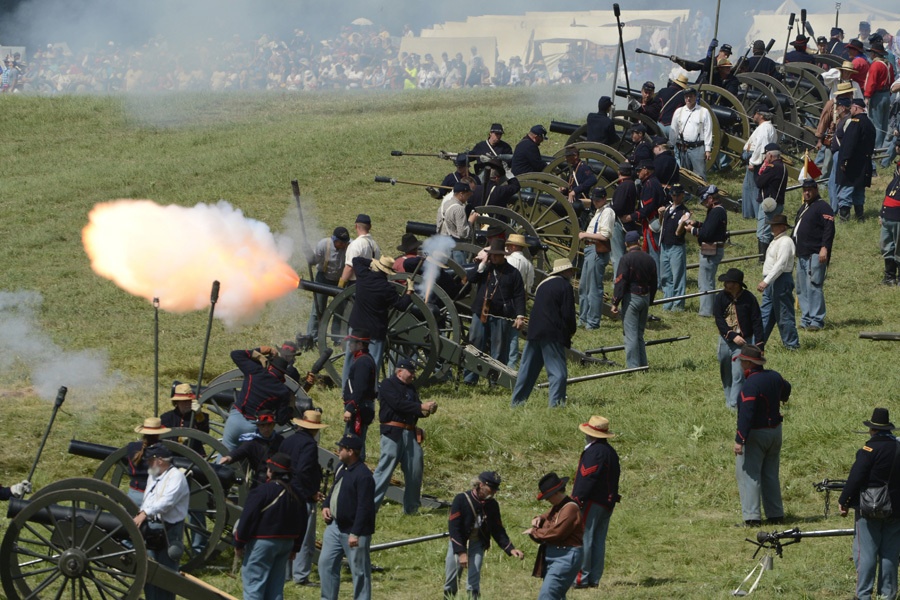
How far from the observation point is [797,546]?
11.4 m

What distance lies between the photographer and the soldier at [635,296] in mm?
15438

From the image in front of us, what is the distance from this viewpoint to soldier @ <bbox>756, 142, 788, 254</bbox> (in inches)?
768

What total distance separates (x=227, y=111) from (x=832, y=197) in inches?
589

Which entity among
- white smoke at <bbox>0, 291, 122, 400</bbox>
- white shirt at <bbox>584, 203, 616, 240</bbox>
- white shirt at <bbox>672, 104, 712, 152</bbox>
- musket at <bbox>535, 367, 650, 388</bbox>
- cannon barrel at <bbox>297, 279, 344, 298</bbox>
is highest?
white shirt at <bbox>672, 104, 712, 152</bbox>

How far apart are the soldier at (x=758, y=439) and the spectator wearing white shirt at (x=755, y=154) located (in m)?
9.24

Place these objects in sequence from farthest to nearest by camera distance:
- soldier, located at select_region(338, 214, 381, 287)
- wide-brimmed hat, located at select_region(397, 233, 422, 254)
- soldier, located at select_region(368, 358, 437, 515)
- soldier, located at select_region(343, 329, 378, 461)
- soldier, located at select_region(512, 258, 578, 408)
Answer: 1. soldier, located at select_region(338, 214, 381, 287)
2. wide-brimmed hat, located at select_region(397, 233, 422, 254)
3. soldier, located at select_region(512, 258, 578, 408)
4. soldier, located at select_region(343, 329, 378, 461)
5. soldier, located at select_region(368, 358, 437, 515)

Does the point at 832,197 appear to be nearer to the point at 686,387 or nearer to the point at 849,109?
the point at 849,109

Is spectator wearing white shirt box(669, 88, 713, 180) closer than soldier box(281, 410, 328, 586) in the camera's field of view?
No

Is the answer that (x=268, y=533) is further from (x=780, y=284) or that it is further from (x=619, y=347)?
A: (x=780, y=284)

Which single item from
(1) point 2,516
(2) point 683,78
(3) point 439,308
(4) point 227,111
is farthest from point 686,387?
(4) point 227,111

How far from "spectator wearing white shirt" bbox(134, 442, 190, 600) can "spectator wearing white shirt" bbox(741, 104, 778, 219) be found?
12650 mm

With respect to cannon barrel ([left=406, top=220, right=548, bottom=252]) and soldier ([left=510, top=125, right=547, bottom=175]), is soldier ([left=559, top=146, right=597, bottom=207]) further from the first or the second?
cannon barrel ([left=406, top=220, right=548, bottom=252])

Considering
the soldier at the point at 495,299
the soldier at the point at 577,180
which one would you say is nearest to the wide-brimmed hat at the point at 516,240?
the soldier at the point at 495,299

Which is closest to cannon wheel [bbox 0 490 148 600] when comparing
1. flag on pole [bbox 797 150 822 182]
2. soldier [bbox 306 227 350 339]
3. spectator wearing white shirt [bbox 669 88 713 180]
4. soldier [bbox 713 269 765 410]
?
soldier [bbox 713 269 765 410]
